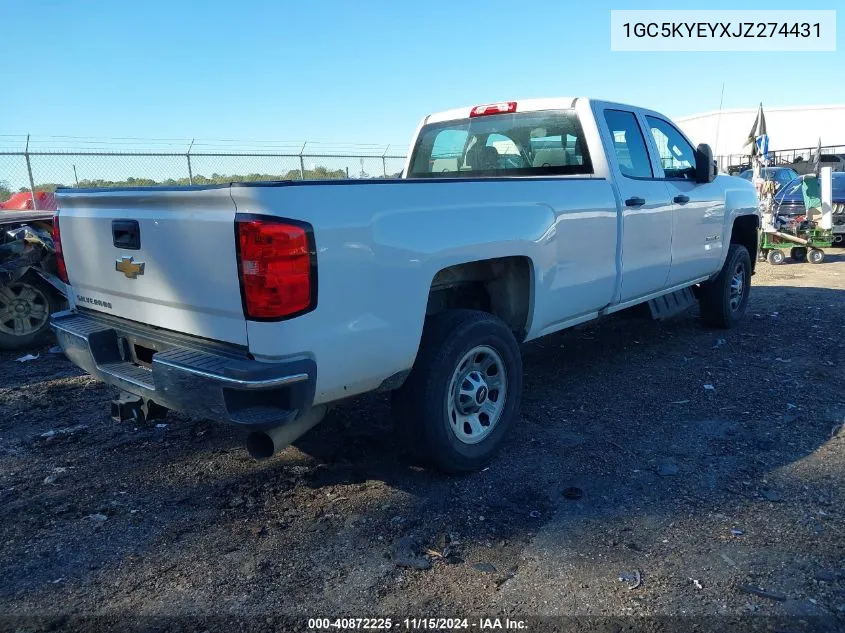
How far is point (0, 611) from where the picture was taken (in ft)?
8.46

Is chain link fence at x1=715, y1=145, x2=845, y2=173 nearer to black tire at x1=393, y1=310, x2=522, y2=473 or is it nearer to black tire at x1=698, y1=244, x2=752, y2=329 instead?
black tire at x1=698, y1=244, x2=752, y2=329

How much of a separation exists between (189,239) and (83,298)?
125 centimetres

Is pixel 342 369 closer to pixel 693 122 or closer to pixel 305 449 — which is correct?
pixel 305 449

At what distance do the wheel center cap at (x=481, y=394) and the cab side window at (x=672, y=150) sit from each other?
2.93 metres

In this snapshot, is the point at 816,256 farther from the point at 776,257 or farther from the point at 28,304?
the point at 28,304

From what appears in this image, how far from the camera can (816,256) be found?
475 inches

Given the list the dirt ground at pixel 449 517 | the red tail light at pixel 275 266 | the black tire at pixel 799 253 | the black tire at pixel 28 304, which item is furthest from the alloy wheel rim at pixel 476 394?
the black tire at pixel 799 253

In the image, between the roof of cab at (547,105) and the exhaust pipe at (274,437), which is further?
the roof of cab at (547,105)

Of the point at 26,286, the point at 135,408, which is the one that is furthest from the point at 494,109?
the point at 26,286

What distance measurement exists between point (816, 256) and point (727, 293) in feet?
22.3

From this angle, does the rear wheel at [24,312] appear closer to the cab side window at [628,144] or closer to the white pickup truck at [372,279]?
the white pickup truck at [372,279]

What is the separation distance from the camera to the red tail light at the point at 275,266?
2.61 m

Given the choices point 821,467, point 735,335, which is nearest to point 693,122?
point 735,335

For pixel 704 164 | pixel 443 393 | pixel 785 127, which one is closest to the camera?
pixel 443 393
